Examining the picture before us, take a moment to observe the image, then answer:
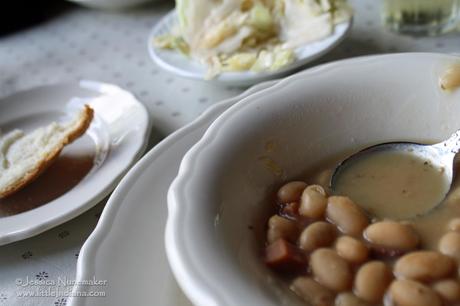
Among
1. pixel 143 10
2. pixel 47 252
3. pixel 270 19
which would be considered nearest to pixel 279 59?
pixel 270 19

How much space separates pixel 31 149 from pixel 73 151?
9cm

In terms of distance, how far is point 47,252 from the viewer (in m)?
0.90

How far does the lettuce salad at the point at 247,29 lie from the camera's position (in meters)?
1.23

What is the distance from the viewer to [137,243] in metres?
0.77

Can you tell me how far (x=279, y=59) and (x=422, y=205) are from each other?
1.69ft

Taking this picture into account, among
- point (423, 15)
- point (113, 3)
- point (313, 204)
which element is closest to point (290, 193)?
point (313, 204)

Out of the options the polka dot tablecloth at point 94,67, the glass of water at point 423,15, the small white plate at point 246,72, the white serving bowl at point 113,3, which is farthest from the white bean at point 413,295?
the white serving bowl at point 113,3

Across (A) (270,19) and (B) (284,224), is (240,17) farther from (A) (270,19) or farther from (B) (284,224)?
(B) (284,224)

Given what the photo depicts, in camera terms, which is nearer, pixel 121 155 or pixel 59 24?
pixel 121 155

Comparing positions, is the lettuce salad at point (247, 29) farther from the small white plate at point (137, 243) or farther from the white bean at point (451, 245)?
the white bean at point (451, 245)

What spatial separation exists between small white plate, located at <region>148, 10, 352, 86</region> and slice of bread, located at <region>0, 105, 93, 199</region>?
0.25m

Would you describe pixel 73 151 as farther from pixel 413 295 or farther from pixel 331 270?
pixel 413 295

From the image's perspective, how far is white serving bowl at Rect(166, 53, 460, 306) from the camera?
27.4 inches

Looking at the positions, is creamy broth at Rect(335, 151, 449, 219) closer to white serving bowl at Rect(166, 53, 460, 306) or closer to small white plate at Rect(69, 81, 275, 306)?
white serving bowl at Rect(166, 53, 460, 306)
